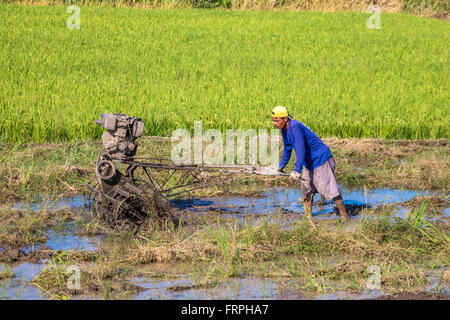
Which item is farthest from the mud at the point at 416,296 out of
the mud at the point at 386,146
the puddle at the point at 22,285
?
the mud at the point at 386,146

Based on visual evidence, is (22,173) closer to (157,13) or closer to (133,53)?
(133,53)

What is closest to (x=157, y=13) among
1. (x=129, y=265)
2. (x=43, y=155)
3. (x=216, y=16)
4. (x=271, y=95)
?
(x=216, y=16)

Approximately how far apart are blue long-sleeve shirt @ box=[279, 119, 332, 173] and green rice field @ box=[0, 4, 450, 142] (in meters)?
2.80

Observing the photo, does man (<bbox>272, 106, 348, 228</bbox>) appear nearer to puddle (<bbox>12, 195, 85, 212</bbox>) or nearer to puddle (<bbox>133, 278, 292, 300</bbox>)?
puddle (<bbox>133, 278, 292, 300</bbox>)

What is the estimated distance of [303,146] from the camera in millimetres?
5938

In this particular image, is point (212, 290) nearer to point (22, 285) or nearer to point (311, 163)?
point (22, 285)

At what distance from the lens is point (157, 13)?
61.5 ft

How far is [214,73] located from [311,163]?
6.02 meters

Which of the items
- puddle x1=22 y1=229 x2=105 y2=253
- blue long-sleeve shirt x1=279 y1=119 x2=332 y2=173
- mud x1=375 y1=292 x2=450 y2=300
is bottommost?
puddle x1=22 y1=229 x2=105 y2=253

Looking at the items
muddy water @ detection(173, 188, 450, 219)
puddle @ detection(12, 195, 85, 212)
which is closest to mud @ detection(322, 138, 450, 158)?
muddy water @ detection(173, 188, 450, 219)

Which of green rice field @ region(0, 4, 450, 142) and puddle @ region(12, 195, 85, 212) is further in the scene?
green rice field @ region(0, 4, 450, 142)

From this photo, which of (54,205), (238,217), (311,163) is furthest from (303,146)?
(54,205)

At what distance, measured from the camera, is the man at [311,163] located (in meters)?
6.02

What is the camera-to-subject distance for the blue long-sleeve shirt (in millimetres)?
5938
